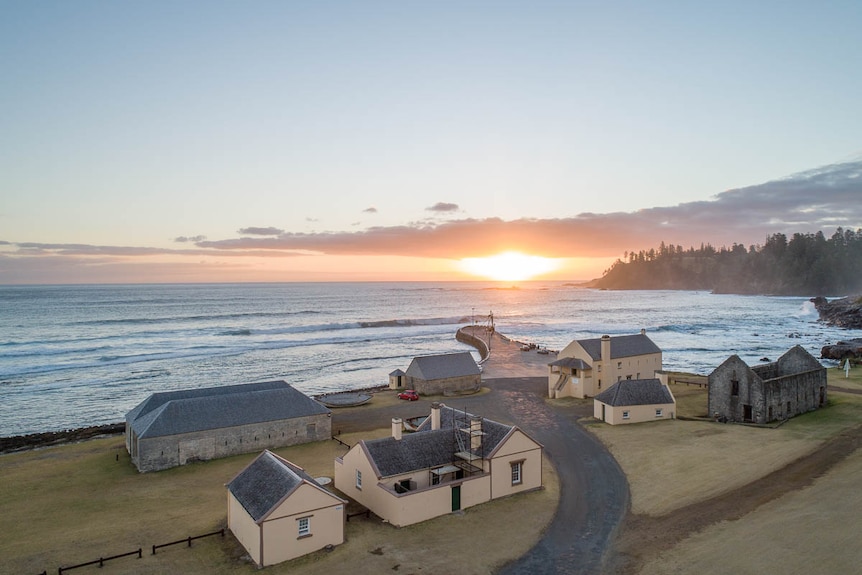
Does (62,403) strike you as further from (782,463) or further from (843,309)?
(843,309)

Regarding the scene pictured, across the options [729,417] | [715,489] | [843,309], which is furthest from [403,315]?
[715,489]

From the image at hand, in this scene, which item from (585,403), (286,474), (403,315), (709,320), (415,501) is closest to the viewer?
(286,474)

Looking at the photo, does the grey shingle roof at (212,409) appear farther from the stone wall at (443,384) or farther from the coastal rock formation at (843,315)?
the coastal rock formation at (843,315)

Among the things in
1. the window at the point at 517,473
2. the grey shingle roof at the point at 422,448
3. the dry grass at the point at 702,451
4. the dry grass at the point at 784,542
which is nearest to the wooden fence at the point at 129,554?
the grey shingle roof at the point at 422,448

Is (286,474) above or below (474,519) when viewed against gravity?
above

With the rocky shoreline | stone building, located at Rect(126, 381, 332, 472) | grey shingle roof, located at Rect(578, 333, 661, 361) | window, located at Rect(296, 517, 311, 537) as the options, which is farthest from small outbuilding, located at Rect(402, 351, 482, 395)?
window, located at Rect(296, 517, 311, 537)

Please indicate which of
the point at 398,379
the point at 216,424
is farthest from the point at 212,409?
the point at 398,379

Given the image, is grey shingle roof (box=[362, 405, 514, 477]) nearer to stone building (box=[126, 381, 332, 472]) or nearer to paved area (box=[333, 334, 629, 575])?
paved area (box=[333, 334, 629, 575])

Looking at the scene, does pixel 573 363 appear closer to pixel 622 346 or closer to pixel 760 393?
pixel 622 346
